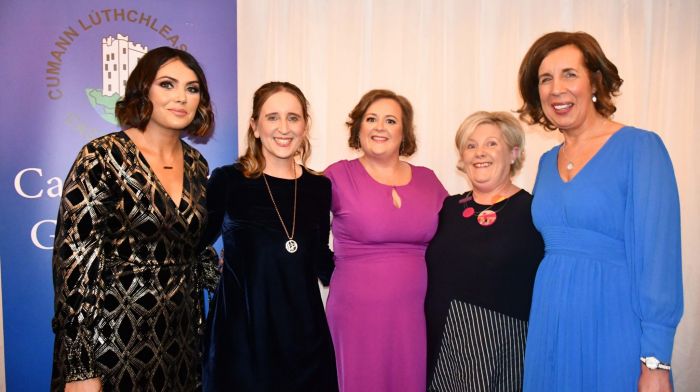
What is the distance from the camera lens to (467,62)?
3.65 metres

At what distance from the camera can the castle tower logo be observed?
3.04m

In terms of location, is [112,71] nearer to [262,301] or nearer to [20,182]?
[20,182]

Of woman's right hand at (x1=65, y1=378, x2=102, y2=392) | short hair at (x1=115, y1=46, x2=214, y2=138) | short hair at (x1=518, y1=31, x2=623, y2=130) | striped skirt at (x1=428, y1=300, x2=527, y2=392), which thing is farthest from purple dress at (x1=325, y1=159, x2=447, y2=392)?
woman's right hand at (x1=65, y1=378, x2=102, y2=392)

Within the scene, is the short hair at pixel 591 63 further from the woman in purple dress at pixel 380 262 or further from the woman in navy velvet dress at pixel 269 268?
the woman in navy velvet dress at pixel 269 268

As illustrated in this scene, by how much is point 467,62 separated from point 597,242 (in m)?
2.20

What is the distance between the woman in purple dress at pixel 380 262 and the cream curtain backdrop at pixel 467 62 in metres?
1.09

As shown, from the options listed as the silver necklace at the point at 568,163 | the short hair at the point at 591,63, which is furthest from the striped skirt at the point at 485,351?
the short hair at the point at 591,63

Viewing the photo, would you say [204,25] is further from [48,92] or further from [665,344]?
[665,344]

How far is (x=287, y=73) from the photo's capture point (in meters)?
3.58

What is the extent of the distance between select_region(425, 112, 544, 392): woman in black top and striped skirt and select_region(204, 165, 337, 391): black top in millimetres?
554

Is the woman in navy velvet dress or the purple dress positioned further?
the purple dress

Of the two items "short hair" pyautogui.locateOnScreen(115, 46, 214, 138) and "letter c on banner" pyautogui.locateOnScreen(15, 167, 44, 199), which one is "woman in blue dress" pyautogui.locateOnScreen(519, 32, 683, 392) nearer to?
"short hair" pyautogui.locateOnScreen(115, 46, 214, 138)

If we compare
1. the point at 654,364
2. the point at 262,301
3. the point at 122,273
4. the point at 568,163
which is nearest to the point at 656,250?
the point at 654,364

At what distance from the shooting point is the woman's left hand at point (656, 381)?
5.24ft
